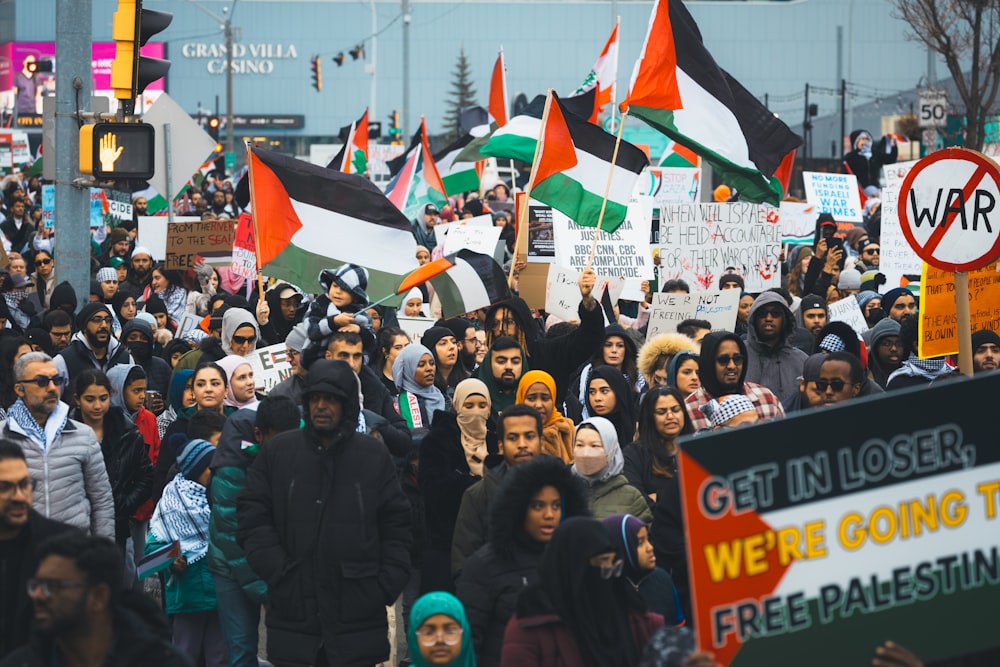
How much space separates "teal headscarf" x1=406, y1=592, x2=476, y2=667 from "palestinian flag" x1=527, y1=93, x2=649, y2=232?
649 cm

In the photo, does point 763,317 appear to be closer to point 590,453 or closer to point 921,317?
point 921,317

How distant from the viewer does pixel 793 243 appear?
1689cm

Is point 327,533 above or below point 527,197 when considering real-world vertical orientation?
below

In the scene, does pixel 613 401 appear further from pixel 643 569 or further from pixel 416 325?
pixel 416 325

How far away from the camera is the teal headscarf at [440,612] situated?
518 cm

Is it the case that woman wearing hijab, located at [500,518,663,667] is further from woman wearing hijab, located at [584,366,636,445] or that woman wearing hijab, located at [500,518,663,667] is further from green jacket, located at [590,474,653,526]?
woman wearing hijab, located at [584,366,636,445]

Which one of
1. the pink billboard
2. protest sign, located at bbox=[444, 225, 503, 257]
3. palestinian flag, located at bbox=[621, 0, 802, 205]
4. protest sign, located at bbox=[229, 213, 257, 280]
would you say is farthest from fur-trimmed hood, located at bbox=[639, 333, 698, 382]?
the pink billboard

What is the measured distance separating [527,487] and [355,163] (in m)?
14.2

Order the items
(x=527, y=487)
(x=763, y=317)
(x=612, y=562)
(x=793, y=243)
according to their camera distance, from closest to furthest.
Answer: (x=612, y=562)
(x=527, y=487)
(x=763, y=317)
(x=793, y=243)

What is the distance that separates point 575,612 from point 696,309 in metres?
6.61

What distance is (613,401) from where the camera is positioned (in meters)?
8.33

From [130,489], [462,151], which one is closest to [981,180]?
[130,489]

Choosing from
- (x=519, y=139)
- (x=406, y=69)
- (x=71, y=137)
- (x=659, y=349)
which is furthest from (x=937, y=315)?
(x=406, y=69)

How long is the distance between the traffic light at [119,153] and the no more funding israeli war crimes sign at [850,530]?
25.6ft
